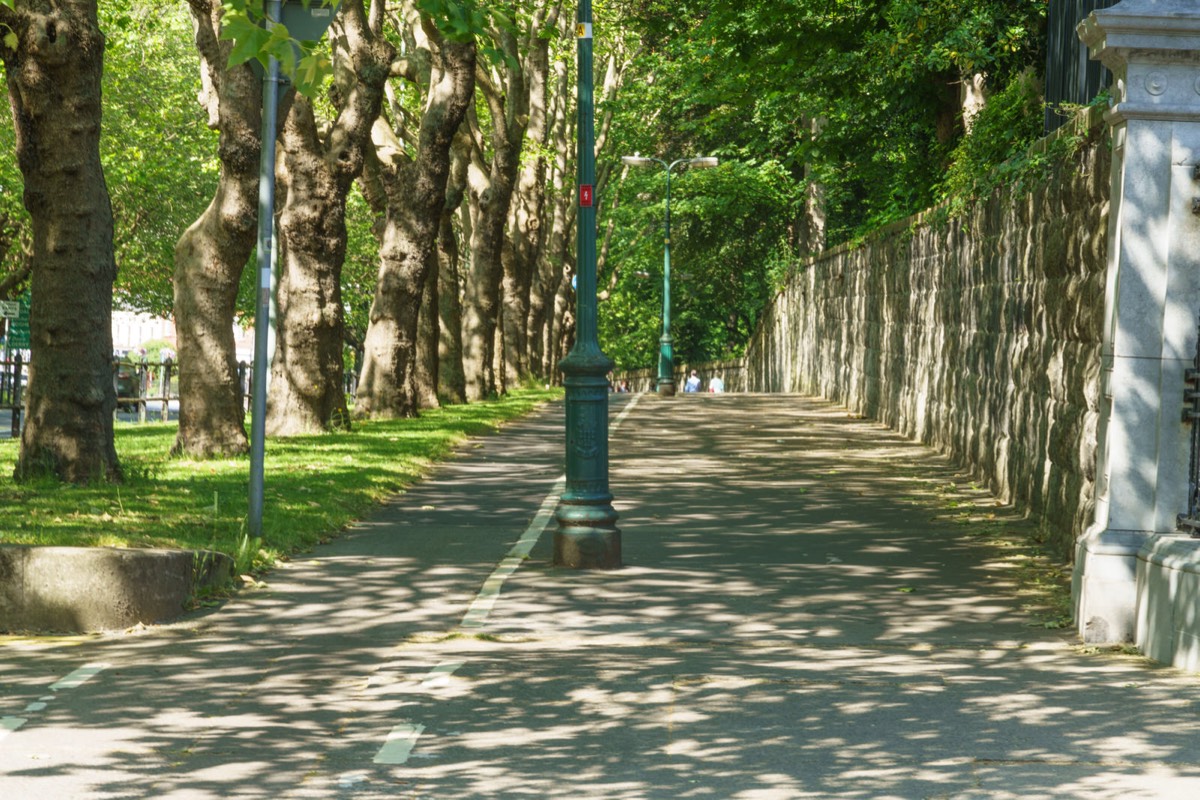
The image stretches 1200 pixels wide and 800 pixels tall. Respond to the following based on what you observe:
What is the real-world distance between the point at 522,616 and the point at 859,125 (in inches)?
801

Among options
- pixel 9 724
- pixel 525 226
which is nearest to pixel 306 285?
pixel 9 724

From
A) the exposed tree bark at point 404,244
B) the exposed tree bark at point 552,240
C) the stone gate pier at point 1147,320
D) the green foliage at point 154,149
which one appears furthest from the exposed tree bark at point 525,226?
the stone gate pier at point 1147,320

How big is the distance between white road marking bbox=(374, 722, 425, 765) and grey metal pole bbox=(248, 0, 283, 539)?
15.8 ft

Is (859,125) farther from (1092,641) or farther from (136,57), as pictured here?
(136,57)

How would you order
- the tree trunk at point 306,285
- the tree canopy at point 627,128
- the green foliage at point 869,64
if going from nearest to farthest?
the tree trunk at point 306,285 → the tree canopy at point 627,128 → the green foliage at point 869,64

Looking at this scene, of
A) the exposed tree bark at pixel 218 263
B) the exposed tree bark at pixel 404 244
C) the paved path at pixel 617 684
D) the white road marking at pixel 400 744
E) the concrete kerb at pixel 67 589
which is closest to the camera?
the paved path at pixel 617 684

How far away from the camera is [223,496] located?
13.8 meters

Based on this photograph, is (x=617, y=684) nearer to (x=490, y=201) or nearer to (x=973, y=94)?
(x=973, y=94)

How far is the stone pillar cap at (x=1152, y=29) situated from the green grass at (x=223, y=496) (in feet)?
19.7

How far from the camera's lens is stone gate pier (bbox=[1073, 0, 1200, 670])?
9.18 meters

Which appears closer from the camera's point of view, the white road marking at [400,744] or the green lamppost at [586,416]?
the white road marking at [400,744]

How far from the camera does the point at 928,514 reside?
14.6m

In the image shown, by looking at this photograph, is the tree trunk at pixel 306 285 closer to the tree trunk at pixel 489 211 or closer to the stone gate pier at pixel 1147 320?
the tree trunk at pixel 489 211

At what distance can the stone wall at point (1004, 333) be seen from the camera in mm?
11492
